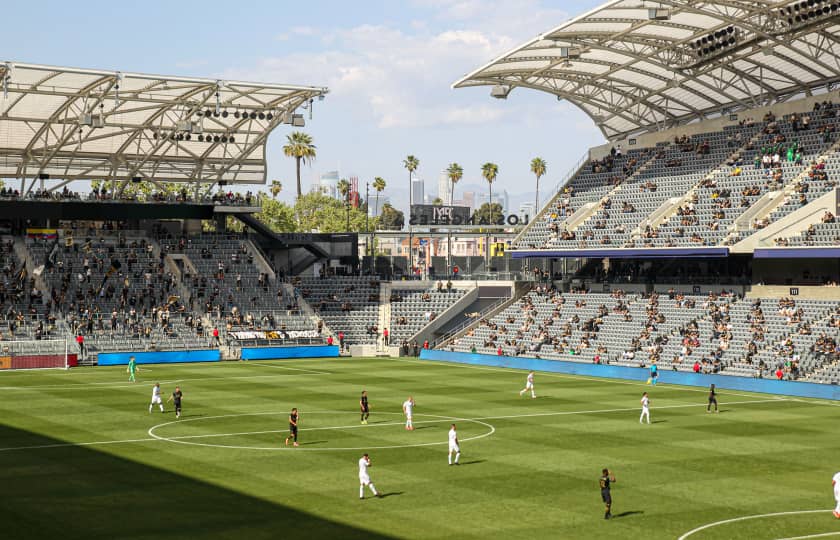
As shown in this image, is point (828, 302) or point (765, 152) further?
point (765, 152)

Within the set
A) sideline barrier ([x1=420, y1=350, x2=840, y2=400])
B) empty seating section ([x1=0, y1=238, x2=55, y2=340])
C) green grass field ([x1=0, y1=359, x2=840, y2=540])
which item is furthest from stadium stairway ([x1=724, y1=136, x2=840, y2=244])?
empty seating section ([x1=0, y1=238, x2=55, y2=340])

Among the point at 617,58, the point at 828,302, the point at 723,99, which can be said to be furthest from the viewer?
the point at 723,99

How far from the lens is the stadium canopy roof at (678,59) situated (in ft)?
208

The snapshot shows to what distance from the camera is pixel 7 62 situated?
217 feet

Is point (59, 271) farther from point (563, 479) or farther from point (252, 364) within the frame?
point (563, 479)

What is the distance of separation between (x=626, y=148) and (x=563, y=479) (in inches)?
2511

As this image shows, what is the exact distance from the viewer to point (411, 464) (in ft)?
115

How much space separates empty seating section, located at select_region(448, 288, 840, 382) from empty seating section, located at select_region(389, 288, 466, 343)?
519 centimetres

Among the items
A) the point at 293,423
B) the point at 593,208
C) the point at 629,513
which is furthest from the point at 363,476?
the point at 593,208

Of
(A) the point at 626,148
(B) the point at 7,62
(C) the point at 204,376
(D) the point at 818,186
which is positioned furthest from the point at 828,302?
(B) the point at 7,62

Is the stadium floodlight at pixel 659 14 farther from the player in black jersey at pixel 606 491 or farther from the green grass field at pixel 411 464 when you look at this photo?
the player in black jersey at pixel 606 491

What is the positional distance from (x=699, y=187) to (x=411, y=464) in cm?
4964

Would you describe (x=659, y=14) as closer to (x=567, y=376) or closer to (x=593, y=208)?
(x=567, y=376)

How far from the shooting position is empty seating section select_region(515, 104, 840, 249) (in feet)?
232
